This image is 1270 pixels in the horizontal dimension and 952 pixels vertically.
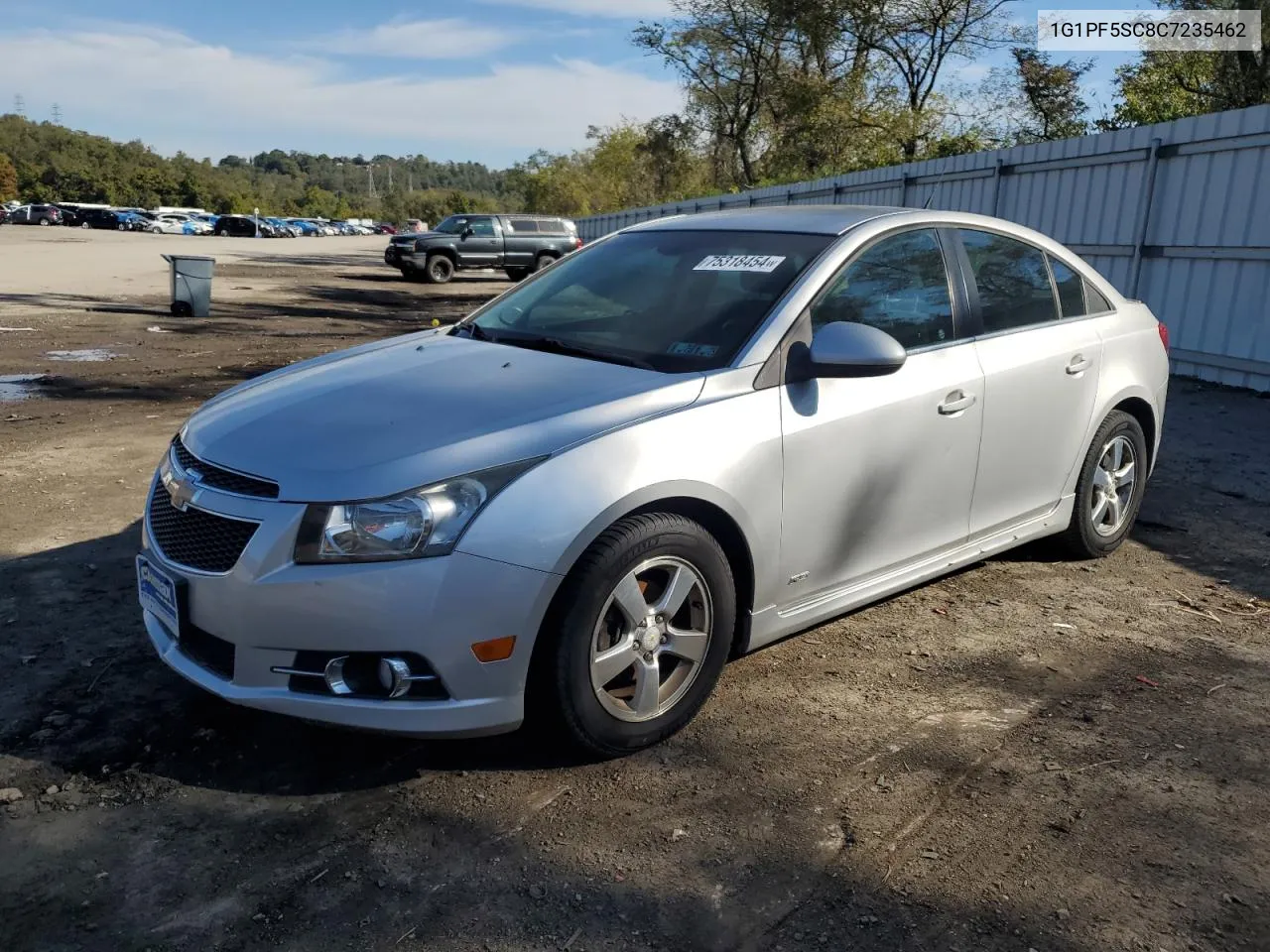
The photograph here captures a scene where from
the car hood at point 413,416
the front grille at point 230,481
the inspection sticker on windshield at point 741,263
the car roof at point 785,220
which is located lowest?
the front grille at point 230,481

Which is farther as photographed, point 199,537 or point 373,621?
point 199,537

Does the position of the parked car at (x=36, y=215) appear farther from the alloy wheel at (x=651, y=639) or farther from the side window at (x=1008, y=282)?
the alloy wheel at (x=651, y=639)

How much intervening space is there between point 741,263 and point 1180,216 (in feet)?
26.8

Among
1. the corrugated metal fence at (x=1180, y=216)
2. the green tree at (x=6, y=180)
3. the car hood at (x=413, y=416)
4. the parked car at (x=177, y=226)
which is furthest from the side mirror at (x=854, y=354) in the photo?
the green tree at (x=6, y=180)

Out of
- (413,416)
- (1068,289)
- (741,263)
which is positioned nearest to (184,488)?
(413,416)

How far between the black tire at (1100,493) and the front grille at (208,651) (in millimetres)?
3713

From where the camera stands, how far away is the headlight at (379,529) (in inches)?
105

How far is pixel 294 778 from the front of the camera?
9.77 feet

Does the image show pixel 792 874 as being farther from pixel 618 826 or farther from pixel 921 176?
pixel 921 176

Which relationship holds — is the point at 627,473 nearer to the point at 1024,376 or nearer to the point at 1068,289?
the point at 1024,376

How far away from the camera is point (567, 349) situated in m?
3.66

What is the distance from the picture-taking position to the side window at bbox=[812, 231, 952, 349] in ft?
12.0

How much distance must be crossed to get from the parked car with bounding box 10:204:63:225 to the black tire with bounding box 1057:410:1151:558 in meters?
84.8

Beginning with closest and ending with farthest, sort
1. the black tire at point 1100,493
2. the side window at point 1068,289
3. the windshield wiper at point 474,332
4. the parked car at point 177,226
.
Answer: the windshield wiper at point 474,332 → the side window at point 1068,289 → the black tire at point 1100,493 → the parked car at point 177,226
